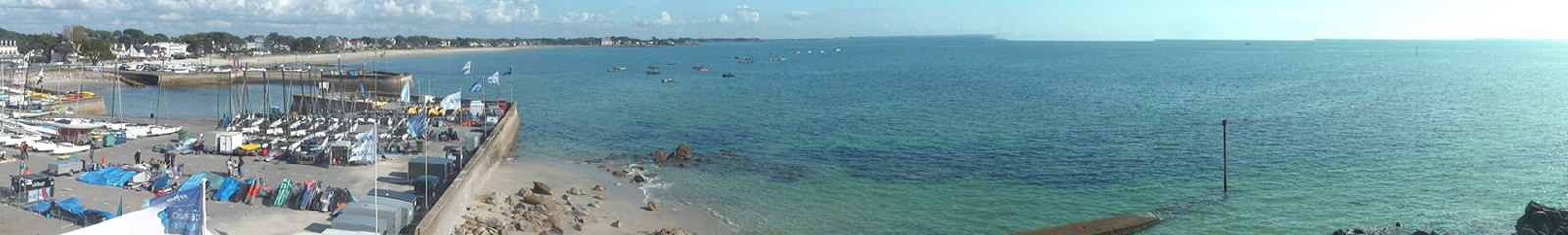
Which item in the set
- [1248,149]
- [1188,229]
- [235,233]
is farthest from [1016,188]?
[235,233]

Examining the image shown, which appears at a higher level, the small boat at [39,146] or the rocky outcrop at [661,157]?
the small boat at [39,146]

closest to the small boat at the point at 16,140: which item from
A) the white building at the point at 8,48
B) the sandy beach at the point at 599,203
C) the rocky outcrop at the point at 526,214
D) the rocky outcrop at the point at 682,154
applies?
the sandy beach at the point at 599,203

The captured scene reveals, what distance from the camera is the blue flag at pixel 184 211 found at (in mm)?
16781

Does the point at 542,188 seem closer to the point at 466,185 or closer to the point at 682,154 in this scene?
the point at 466,185

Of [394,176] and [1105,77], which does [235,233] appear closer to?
[394,176]

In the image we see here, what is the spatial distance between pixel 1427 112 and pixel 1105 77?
170 feet

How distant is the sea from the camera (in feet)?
104

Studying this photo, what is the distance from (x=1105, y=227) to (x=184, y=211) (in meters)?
22.2

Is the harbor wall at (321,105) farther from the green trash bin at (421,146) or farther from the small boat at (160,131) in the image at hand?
the green trash bin at (421,146)

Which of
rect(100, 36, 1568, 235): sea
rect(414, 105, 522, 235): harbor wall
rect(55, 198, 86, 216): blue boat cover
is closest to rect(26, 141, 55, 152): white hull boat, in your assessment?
rect(414, 105, 522, 235): harbor wall

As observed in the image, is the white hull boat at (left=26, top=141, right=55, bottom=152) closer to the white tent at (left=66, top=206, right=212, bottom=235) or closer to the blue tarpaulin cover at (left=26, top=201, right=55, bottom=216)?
the blue tarpaulin cover at (left=26, top=201, right=55, bottom=216)

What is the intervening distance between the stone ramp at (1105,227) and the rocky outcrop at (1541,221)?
888 centimetres

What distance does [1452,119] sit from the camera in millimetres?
59625

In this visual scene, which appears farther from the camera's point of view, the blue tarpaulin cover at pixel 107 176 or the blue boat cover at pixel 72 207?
the blue tarpaulin cover at pixel 107 176
